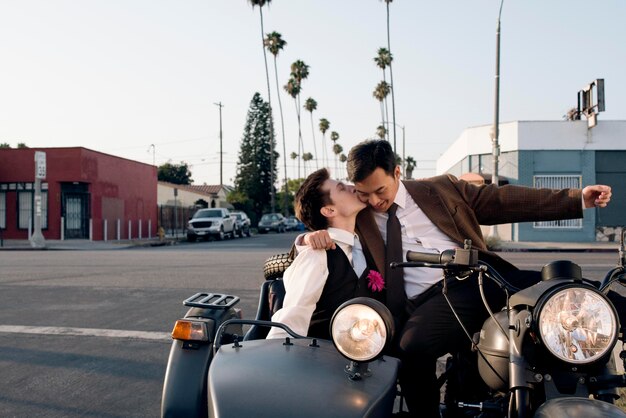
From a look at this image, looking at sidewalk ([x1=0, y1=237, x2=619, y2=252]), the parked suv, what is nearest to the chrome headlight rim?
sidewalk ([x1=0, y1=237, x2=619, y2=252])

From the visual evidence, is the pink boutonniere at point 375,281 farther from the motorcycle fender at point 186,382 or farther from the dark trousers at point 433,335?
the motorcycle fender at point 186,382

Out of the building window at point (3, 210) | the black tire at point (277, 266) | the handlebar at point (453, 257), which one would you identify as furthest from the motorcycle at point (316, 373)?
the building window at point (3, 210)

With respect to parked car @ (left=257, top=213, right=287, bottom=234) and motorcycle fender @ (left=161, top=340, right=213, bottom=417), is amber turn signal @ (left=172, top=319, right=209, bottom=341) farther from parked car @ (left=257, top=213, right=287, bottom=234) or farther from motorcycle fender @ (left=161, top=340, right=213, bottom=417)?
parked car @ (left=257, top=213, right=287, bottom=234)

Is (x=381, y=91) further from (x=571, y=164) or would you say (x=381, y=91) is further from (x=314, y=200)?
(x=314, y=200)

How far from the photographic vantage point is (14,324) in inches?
292

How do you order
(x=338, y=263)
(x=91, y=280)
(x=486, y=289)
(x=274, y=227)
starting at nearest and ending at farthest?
(x=486, y=289) < (x=338, y=263) < (x=91, y=280) < (x=274, y=227)

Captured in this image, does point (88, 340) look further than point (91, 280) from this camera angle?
No

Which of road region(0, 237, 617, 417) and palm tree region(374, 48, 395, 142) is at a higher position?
palm tree region(374, 48, 395, 142)

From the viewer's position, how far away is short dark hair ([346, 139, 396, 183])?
312cm

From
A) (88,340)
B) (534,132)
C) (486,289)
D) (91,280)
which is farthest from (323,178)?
(534,132)

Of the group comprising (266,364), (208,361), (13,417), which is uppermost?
(266,364)

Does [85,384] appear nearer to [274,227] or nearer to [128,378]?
[128,378]

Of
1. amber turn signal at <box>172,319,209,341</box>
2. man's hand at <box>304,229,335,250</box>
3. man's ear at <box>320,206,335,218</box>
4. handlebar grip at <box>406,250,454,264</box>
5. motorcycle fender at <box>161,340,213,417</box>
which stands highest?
man's ear at <box>320,206,335,218</box>

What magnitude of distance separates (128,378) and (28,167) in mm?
30588
